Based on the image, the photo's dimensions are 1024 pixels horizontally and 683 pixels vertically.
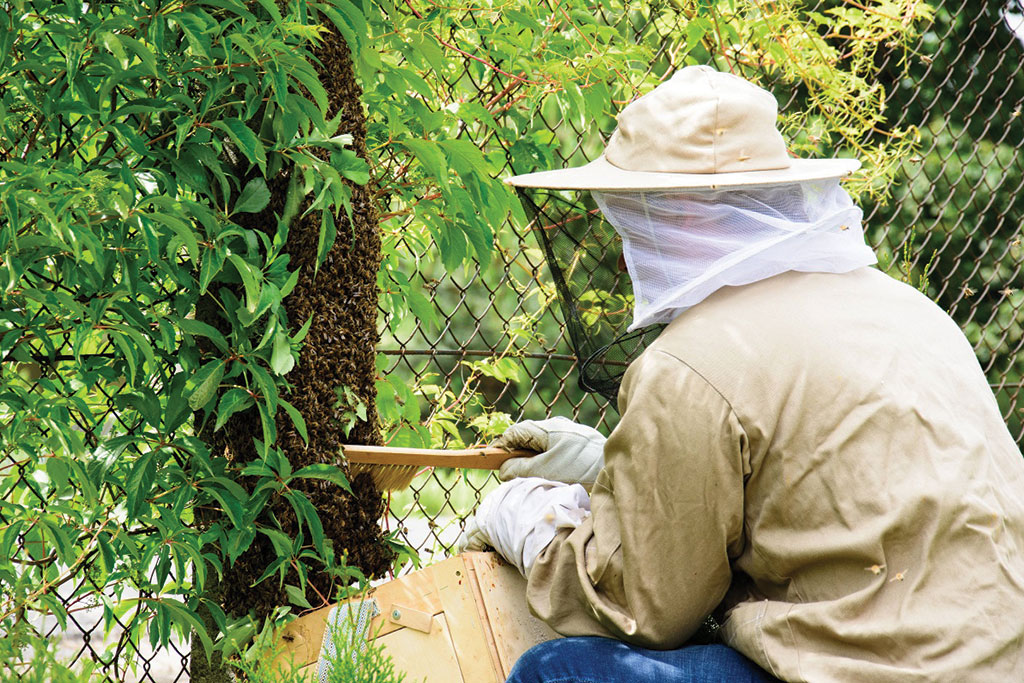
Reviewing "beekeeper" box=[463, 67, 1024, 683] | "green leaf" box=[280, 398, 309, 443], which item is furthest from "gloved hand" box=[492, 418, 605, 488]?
"green leaf" box=[280, 398, 309, 443]

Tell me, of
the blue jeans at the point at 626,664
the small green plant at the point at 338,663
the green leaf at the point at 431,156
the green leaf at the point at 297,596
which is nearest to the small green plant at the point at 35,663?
the small green plant at the point at 338,663

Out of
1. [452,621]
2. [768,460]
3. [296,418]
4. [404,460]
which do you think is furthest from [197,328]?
[768,460]

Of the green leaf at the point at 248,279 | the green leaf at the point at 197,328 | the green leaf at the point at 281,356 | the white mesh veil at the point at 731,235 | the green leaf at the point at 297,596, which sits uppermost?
the white mesh veil at the point at 731,235

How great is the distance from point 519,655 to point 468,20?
1.58m

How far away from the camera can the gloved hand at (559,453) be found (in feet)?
6.69

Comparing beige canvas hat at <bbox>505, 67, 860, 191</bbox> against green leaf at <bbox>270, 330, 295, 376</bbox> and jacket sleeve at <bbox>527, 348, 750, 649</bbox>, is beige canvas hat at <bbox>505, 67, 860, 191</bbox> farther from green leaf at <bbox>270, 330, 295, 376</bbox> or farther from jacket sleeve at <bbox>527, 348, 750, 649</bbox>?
green leaf at <bbox>270, 330, 295, 376</bbox>

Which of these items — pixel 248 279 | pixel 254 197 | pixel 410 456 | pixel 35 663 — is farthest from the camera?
pixel 410 456

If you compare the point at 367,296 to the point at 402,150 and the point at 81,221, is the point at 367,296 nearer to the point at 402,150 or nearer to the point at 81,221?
the point at 402,150

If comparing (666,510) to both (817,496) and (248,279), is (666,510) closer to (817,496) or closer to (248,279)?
(817,496)

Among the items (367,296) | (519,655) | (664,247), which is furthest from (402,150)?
(519,655)

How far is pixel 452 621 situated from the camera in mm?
1910

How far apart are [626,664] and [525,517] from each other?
0.34 m

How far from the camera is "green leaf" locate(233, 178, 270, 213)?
1.83 metres

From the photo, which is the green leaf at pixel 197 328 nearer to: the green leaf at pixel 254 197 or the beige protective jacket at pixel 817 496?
the green leaf at pixel 254 197
